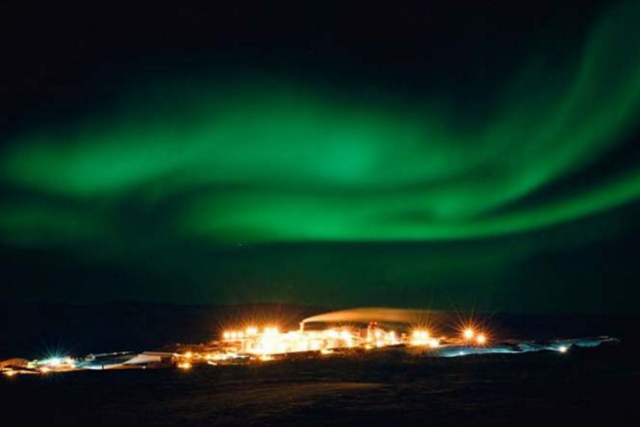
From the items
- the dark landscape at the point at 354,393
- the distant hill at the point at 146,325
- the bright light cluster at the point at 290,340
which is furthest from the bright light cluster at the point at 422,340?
the distant hill at the point at 146,325

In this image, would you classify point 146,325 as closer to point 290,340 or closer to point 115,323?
point 115,323

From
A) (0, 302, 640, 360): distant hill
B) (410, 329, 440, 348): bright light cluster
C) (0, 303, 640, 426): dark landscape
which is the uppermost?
(0, 302, 640, 360): distant hill

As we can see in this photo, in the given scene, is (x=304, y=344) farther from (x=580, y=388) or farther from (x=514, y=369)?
(x=580, y=388)

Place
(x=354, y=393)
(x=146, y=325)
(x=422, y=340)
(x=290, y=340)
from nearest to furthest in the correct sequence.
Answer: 1. (x=354, y=393)
2. (x=290, y=340)
3. (x=422, y=340)
4. (x=146, y=325)

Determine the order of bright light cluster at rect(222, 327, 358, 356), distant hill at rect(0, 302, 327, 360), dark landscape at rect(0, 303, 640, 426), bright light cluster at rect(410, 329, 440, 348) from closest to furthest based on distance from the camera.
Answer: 1. dark landscape at rect(0, 303, 640, 426)
2. bright light cluster at rect(222, 327, 358, 356)
3. bright light cluster at rect(410, 329, 440, 348)
4. distant hill at rect(0, 302, 327, 360)

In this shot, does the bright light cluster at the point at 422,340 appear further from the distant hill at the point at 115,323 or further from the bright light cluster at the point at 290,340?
the distant hill at the point at 115,323

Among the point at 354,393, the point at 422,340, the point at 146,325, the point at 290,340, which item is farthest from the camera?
the point at 146,325

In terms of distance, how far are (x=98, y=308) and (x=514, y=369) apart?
128 m

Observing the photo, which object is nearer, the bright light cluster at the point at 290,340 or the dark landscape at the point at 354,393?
the dark landscape at the point at 354,393

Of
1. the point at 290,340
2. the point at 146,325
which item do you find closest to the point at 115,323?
the point at 146,325

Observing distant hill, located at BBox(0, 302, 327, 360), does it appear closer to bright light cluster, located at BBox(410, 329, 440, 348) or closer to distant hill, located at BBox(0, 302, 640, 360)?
distant hill, located at BBox(0, 302, 640, 360)

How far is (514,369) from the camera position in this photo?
152ft

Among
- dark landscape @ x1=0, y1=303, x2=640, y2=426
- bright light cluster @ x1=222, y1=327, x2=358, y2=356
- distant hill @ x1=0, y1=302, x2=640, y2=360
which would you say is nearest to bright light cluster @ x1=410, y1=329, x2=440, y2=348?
bright light cluster @ x1=222, y1=327, x2=358, y2=356

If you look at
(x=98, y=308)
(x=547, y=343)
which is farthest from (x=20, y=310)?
(x=547, y=343)
